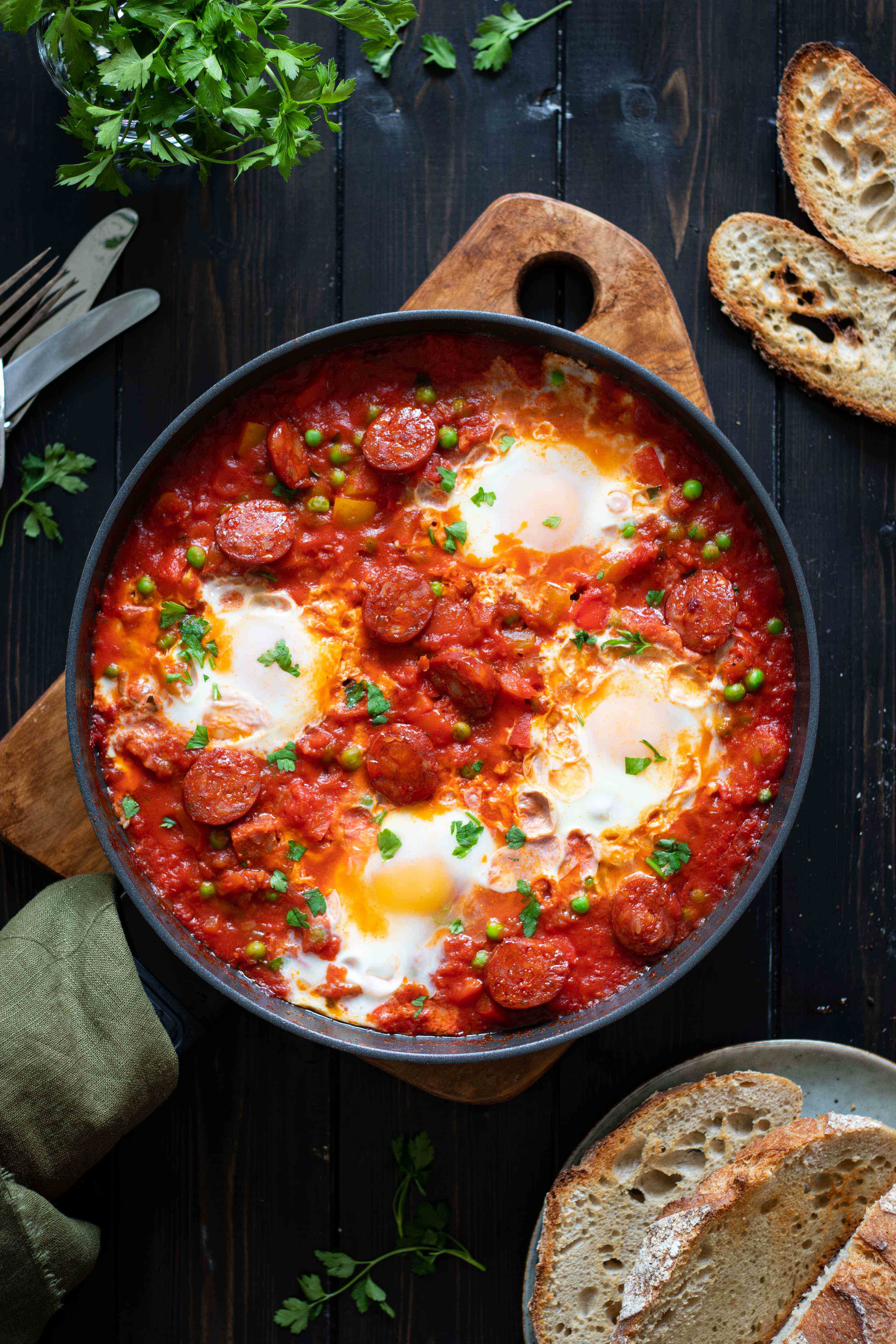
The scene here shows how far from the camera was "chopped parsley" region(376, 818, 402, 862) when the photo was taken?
11.9 feet

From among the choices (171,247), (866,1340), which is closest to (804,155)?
(171,247)

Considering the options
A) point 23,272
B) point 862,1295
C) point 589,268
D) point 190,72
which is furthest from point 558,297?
point 862,1295

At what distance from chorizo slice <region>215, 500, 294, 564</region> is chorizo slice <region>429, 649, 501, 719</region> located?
0.68m

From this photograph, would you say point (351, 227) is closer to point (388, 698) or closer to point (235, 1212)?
point (388, 698)

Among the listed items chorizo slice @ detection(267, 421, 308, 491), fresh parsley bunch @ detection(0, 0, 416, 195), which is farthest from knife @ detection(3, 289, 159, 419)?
chorizo slice @ detection(267, 421, 308, 491)

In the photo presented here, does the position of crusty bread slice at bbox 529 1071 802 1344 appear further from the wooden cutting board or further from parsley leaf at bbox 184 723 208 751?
parsley leaf at bbox 184 723 208 751

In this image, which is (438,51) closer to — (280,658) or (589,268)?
(589,268)

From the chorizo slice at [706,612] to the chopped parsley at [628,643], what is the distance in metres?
0.14

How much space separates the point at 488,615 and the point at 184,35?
2081 mm

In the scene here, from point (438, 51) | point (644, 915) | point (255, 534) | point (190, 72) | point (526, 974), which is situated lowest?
point (526, 974)

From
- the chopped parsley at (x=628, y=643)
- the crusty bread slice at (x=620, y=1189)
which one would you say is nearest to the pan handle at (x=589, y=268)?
the chopped parsley at (x=628, y=643)

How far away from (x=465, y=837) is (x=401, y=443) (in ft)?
4.63

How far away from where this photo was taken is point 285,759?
3645 millimetres

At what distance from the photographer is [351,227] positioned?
4.08 m
